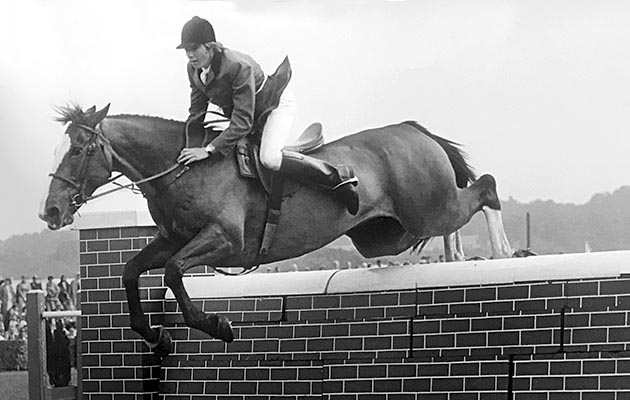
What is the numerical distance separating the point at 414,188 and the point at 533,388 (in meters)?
1.07

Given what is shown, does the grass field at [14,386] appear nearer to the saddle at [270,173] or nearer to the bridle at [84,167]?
the bridle at [84,167]

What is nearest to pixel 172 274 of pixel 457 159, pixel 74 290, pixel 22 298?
pixel 457 159

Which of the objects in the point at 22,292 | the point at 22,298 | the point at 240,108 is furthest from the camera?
the point at 22,298

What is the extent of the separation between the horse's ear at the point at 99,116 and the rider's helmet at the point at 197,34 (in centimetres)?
46

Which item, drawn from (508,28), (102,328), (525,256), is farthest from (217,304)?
(508,28)

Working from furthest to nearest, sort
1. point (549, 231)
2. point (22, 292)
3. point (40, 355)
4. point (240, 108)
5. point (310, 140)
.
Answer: point (22, 292) < point (40, 355) < point (310, 140) < point (240, 108) < point (549, 231)

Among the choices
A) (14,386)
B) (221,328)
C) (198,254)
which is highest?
(198,254)

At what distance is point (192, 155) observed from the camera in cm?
567

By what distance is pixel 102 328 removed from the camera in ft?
20.6

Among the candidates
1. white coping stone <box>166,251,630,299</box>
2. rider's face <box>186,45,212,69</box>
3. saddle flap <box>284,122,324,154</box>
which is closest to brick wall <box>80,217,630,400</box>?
white coping stone <box>166,251,630,299</box>

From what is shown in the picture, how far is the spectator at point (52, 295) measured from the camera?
805cm

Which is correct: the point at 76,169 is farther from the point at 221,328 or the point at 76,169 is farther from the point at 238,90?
the point at 221,328

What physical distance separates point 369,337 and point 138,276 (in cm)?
116

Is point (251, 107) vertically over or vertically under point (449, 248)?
over
